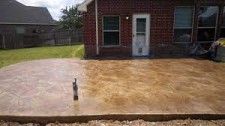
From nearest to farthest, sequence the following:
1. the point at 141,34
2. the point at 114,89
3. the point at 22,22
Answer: the point at 114,89, the point at 141,34, the point at 22,22

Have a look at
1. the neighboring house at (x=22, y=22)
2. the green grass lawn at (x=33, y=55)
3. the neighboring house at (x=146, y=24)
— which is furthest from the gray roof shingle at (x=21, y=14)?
the neighboring house at (x=146, y=24)

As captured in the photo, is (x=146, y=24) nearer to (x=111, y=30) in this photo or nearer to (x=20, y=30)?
(x=111, y=30)

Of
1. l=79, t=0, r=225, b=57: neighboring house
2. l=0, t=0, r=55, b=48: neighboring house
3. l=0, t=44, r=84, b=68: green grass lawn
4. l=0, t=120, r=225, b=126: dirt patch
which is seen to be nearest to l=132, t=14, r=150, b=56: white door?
l=79, t=0, r=225, b=57: neighboring house

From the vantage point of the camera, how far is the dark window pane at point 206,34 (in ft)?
47.5

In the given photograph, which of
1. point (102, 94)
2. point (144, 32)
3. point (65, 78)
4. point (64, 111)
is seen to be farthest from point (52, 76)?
point (144, 32)

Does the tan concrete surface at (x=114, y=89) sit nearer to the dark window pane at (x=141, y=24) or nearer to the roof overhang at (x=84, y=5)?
the dark window pane at (x=141, y=24)

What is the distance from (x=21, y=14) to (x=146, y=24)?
22.0m

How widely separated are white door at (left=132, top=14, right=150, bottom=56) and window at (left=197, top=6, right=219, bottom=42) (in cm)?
285

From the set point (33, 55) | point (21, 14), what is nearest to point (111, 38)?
point (33, 55)

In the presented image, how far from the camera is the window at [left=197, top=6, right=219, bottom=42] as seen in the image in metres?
14.2

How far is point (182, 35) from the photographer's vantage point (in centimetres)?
1430

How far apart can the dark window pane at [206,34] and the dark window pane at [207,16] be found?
267 millimetres

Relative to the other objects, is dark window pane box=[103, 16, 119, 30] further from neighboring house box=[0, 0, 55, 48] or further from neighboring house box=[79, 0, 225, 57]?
neighboring house box=[0, 0, 55, 48]

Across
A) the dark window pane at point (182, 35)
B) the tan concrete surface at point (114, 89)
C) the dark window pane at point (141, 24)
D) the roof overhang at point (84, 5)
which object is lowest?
the tan concrete surface at point (114, 89)
